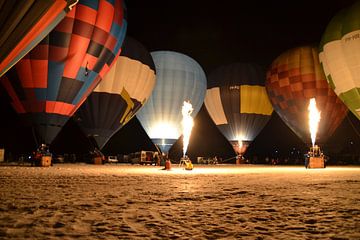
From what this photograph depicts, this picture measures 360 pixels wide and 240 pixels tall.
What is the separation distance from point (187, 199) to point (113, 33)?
49.9 ft

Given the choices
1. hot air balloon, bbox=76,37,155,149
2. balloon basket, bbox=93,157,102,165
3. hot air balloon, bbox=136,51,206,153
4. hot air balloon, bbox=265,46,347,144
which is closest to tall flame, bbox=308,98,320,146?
hot air balloon, bbox=265,46,347,144

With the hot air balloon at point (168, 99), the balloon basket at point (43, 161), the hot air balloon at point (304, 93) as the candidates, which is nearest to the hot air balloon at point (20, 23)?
the balloon basket at point (43, 161)

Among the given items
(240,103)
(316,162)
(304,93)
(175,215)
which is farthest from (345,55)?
(175,215)

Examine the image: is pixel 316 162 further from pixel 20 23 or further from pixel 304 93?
pixel 20 23

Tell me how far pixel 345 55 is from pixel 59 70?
58.4ft

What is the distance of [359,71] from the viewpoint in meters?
21.9

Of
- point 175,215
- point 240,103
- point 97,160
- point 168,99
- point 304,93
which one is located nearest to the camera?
point 175,215

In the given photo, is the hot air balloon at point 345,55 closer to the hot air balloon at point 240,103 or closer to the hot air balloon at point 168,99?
the hot air balloon at point 240,103

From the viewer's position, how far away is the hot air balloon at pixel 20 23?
9891 mm

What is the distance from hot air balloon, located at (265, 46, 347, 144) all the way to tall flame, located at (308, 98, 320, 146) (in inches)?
23.1

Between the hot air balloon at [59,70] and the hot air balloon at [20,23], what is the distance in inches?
212

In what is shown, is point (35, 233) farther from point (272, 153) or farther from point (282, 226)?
point (272, 153)

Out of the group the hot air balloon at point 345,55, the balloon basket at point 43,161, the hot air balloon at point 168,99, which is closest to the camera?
the balloon basket at point 43,161

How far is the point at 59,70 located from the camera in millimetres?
17609
